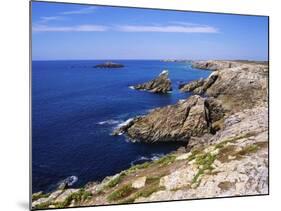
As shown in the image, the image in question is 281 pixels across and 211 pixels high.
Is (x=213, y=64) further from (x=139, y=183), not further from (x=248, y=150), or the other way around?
(x=139, y=183)

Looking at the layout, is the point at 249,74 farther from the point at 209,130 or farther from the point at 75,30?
the point at 75,30

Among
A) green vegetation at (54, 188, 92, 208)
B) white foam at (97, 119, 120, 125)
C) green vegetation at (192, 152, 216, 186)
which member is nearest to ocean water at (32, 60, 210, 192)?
white foam at (97, 119, 120, 125)

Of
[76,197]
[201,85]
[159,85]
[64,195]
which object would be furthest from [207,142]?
[64,195]

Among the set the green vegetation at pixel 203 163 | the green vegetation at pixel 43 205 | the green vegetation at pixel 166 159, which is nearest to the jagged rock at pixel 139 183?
Answer: the green vegetation at pixel 166 159

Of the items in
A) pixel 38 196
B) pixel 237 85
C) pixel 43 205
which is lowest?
pixel 43 205

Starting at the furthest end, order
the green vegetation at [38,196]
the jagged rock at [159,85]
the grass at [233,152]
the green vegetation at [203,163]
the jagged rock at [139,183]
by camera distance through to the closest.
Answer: the grass at [233,152]
the green vegetation at [203,163]
the jagged rock at [159,85]
the jagged rock at [139,183]
the green vegetation at [38,196]

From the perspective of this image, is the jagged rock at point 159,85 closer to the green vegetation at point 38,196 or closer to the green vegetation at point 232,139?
the green vegetation at point 232,139

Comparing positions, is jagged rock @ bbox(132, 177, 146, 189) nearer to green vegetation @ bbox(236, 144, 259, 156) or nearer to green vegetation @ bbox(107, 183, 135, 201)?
green vegetation @ bbox(107, 183, 135, 201)

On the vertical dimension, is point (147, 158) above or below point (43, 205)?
above
